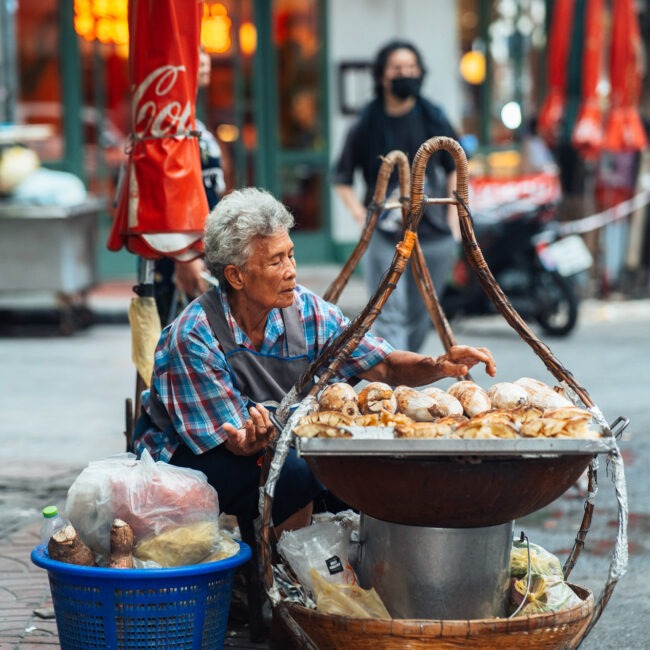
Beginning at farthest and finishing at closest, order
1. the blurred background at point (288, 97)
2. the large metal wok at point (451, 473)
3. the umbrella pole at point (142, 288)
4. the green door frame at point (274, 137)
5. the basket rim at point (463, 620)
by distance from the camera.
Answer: the green door frame at point (274, 137) → the blurred background at point (288, 97) → the umbrella pole at point (142, 288) → the basket rim at point (463, 620) → the large metal wok at point (451, 473)

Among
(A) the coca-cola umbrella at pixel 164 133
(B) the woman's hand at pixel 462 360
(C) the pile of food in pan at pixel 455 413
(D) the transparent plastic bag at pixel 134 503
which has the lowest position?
(D) the transparent plastic bag at pixel 134 503

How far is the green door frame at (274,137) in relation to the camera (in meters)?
Answer: 13.8

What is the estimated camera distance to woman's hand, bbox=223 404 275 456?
3584mm

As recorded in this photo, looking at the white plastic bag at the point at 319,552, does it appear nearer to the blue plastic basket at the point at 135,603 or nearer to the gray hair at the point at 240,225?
the blue plastic basket at the point at 135,603

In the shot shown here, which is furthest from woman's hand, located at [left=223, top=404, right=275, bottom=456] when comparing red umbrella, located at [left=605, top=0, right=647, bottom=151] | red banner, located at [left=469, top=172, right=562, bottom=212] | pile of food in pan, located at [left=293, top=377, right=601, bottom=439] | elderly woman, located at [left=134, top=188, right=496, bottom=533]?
red umbrella, located at [left=605, top=0, right=647, bottom=151]

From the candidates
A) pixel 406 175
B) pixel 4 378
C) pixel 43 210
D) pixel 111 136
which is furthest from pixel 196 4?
pixel 111 136

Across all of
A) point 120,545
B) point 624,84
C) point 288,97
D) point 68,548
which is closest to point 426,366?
point 120,545

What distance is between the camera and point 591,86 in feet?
41.1

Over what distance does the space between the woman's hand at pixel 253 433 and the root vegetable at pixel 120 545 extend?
1.32 feet

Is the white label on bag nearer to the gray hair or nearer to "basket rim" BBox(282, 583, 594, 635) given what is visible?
"basket rim" BBox(282, 583, 594, 635)

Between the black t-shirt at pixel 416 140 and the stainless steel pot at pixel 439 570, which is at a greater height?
the black t-shirt at pixel 416 140

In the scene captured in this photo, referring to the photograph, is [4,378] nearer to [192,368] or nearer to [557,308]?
[557,308]

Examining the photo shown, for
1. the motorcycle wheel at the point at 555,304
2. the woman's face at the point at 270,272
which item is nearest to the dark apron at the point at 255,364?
the woman's face at the point at 270,272

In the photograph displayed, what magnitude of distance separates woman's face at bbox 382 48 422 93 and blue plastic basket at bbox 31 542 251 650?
387cm
